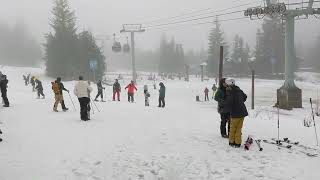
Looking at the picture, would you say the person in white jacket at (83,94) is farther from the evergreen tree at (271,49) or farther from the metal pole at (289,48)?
the evergreen tree at (271,49)

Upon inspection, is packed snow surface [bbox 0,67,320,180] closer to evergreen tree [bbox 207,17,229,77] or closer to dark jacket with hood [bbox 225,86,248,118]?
dark jacket with hood [bbox 225,86,248,118]

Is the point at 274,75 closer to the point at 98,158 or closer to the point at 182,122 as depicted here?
the point at 182,122

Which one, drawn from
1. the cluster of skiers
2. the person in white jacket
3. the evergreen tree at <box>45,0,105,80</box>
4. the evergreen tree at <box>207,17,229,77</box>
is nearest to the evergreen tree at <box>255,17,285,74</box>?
the evergreen tree at <box>207,17,229,77</box>

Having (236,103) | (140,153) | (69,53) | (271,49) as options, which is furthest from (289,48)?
(271,49)

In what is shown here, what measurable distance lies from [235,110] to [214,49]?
85980 mm

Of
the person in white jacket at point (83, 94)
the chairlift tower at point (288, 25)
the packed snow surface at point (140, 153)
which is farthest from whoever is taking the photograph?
the chairlift tower at point (288, 25)

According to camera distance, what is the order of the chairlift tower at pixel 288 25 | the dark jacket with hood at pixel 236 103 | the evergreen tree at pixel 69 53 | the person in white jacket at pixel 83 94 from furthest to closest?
the evergreen tree at pixel 69 53
the chairlift tower at pixel 288 25
the person in white jacket at pixel 83 94
the dark jacket with hood at pixel 236 103

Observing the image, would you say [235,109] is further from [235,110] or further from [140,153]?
[140,153]

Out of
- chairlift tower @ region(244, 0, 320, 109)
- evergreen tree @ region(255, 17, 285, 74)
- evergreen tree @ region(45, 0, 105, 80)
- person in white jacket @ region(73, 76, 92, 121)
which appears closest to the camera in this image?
person in white jacket @ region(73, 76, 92, 121)

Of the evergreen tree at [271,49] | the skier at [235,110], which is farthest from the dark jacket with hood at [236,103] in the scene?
the evergreen tree at [271,49]

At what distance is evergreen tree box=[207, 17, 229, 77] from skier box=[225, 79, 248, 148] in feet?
263

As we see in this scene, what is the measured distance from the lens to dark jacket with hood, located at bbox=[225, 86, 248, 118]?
1138 centimetres

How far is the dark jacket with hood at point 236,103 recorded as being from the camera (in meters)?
11.4

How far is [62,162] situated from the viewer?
9.71 meters
